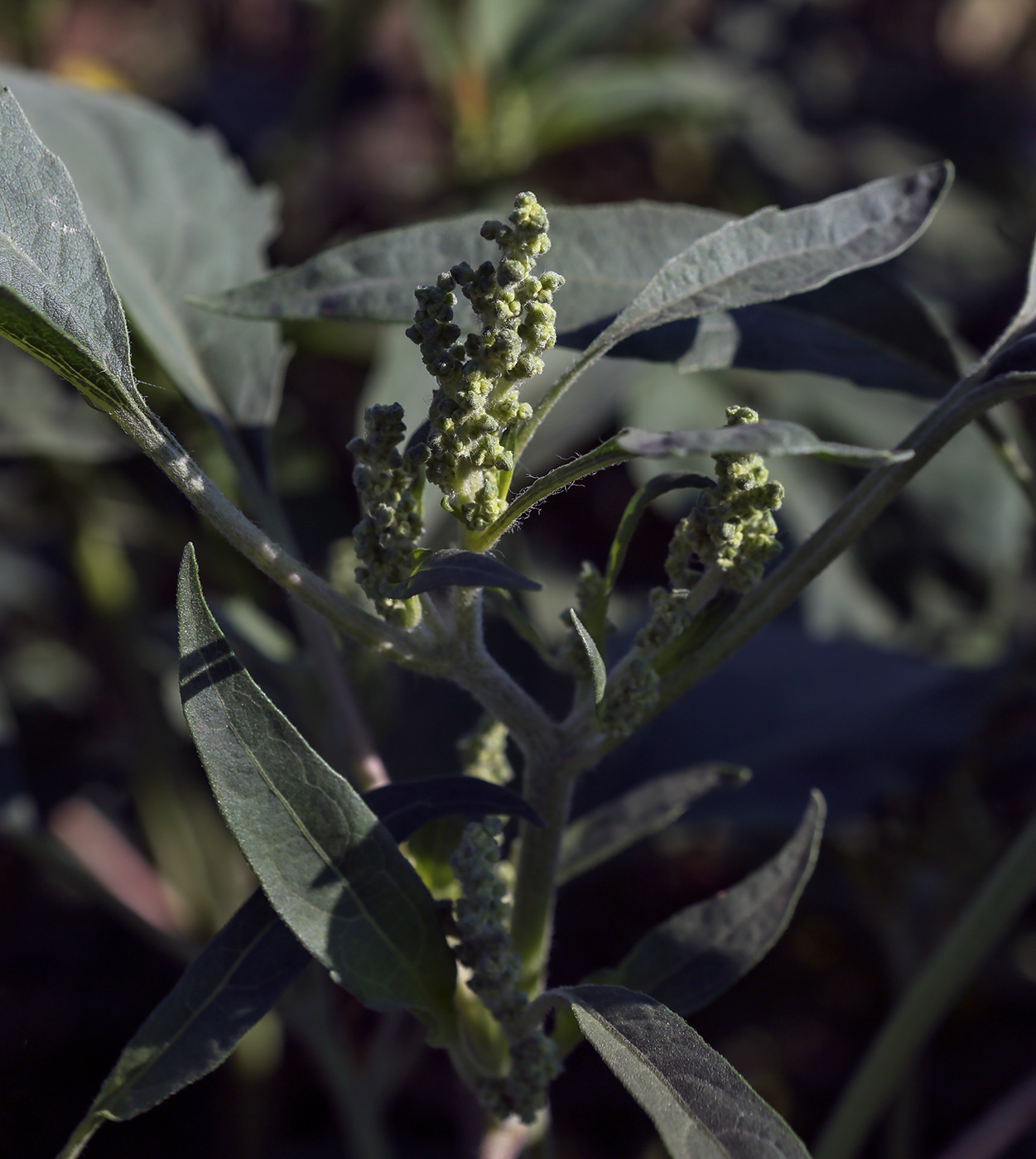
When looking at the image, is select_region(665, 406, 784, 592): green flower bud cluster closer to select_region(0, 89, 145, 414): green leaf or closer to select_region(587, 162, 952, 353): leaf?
select_region(587, 162, 952, 353): leaf

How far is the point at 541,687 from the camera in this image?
0.98 meters

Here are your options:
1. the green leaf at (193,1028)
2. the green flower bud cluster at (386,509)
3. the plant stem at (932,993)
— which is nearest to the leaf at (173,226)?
the green flower bud cluster at (386,509)

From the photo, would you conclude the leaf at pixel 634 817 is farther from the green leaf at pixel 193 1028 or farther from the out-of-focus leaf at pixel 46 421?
the out-of-focus leaf at pixel 46 421

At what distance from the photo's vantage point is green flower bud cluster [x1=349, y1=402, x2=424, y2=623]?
1.61 ft

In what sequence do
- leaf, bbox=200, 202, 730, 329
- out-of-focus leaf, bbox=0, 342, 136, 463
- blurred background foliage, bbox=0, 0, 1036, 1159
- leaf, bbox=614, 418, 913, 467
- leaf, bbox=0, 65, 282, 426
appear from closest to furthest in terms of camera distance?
leaf, bbox=614, 418, 913, 467 → leaf, bbox=200, 202, 730, 329 → leaf, bbox=0, 65, 282, 426 → blurred background foliage, bbox=0, 0, 1036, 1159 → out-of-focus leaf, bbox=0, 342, 136, 463

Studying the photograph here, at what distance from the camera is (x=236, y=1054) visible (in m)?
1.16

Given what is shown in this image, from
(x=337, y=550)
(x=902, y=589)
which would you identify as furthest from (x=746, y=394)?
(x=337, y=550)

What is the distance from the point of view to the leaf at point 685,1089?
0.45 meters

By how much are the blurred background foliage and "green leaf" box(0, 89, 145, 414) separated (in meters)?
0.32

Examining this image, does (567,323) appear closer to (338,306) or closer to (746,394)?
(338,306)

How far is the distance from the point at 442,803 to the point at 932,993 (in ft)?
1.28

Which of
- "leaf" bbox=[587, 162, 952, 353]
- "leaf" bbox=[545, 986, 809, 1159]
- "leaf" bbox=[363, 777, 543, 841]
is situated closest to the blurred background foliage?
"leaf" bbox=[587, 162, 952, 353]

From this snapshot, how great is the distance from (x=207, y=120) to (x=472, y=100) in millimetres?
436

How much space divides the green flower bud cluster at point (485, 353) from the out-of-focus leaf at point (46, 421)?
867 millimetres
